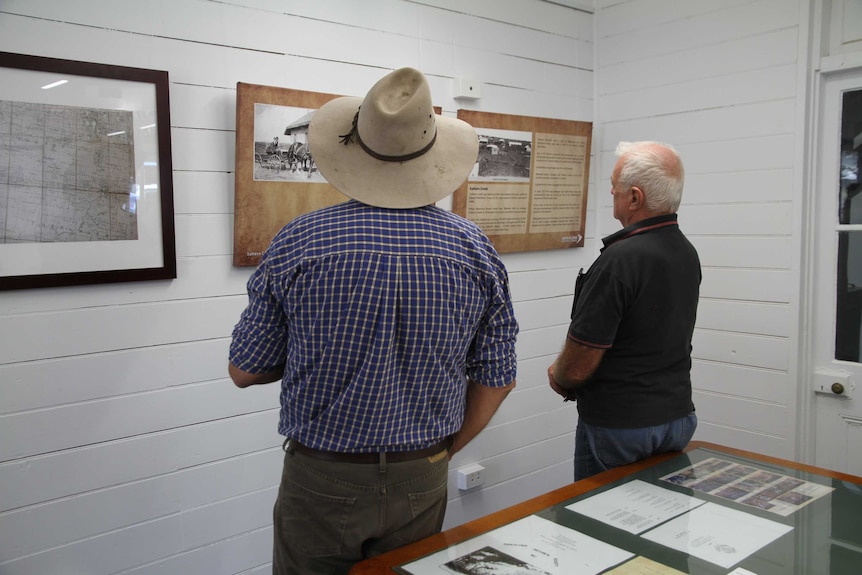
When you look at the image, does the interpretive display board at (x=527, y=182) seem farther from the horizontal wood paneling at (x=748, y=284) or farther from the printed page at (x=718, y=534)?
the printed page at (x=718, y=534)

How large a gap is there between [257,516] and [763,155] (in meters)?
2.44

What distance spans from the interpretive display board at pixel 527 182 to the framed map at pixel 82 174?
126 centimetres

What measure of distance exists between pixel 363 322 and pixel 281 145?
1.11 metres

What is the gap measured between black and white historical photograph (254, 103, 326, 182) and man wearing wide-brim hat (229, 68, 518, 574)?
0.77 metres

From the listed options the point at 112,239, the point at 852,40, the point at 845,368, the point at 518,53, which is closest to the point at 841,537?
the point at 845,368

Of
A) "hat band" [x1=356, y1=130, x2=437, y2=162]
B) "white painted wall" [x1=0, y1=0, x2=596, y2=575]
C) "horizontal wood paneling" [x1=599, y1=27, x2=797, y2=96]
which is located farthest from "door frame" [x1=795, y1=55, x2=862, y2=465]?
"hat band" [x1=356, y1=130, x2=437, y2=162]

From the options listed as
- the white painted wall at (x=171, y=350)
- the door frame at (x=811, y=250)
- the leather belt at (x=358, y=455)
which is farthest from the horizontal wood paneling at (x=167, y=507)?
the door frame at (x=811, y=250)

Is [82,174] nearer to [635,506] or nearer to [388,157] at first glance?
[388,157]

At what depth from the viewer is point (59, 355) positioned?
1.91m

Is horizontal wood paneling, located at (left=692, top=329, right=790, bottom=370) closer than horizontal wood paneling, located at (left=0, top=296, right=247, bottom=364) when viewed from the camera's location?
No

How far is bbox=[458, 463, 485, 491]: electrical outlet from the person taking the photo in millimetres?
2963

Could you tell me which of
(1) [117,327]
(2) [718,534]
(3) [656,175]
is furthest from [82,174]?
(2) [718,534]

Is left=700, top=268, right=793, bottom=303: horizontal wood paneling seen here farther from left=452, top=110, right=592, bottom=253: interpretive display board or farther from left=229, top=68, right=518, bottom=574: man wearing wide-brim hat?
left=229, top=68, right=518, bottom=574: man wearing wide-brim hat

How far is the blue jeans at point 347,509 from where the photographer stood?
138cm
